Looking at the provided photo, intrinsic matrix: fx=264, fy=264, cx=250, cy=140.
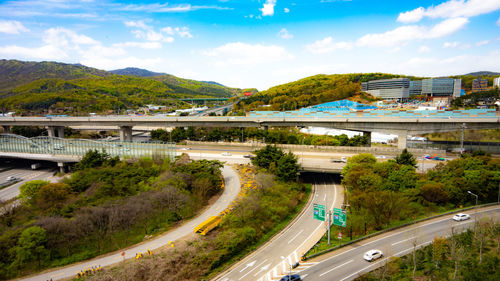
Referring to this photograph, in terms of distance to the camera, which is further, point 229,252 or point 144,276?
point 229,252

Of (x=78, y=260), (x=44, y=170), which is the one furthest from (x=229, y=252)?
(x=44, y=170)

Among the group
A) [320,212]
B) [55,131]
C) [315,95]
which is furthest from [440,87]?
[55,131]

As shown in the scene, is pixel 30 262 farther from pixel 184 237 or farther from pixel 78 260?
pixel 184 237

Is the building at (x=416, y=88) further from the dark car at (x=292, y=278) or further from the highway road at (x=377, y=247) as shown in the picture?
the dark car at (x=292, y=278)

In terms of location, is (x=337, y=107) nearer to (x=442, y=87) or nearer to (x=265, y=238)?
(x=442, y=87)

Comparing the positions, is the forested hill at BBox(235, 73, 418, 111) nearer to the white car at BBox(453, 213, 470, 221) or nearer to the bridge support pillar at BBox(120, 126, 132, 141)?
the bridge support pillar at BBox(120, 126, 132, 141)
